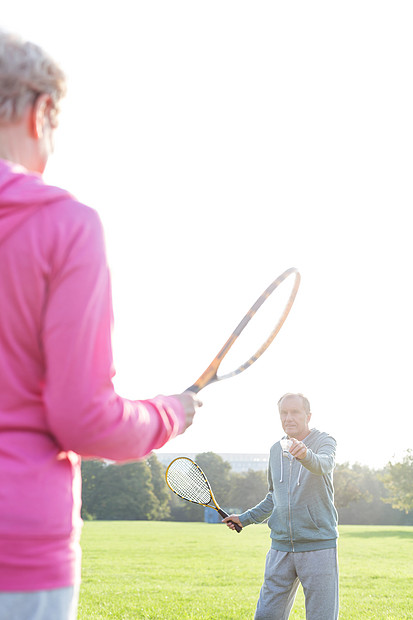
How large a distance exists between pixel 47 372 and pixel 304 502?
4825 mm

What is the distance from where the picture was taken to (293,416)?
6.23 m

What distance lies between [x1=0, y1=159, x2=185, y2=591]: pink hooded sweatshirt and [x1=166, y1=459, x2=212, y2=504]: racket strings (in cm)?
465

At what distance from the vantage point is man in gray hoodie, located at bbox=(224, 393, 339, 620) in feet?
18.7

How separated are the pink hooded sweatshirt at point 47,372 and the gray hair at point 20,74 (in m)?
0.16

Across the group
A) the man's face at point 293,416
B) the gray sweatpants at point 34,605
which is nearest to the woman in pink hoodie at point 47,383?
the gray sweatpants at point 34,605

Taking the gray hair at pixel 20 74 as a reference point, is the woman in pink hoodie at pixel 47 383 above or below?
below

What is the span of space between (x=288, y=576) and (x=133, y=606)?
20.6 feet

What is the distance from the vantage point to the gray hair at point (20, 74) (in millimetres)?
1621

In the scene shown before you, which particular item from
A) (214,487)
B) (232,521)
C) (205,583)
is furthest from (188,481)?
(214,487)

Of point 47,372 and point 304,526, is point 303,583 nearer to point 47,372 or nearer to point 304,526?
point 304,526

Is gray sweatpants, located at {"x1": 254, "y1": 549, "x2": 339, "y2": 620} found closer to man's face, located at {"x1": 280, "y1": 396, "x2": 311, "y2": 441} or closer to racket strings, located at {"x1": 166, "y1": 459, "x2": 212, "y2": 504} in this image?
racket strings, located at {"x1": 166, "y1": 459, "x2": 212, "y2": 504}

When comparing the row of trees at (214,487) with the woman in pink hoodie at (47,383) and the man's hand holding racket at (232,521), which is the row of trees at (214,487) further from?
the woman in pink hoodie at (47,383)

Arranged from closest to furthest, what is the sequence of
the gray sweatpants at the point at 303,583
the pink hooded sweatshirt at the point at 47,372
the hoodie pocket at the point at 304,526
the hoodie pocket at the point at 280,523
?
the pink hooded sweatshirt at the point at 47,372 < the gray sweatpants at the point at 303,583 < the hoodie pocket at the point at 304,526 < the hoodie pocket at the point at 280,523

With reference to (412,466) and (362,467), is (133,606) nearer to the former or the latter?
(412,466)
